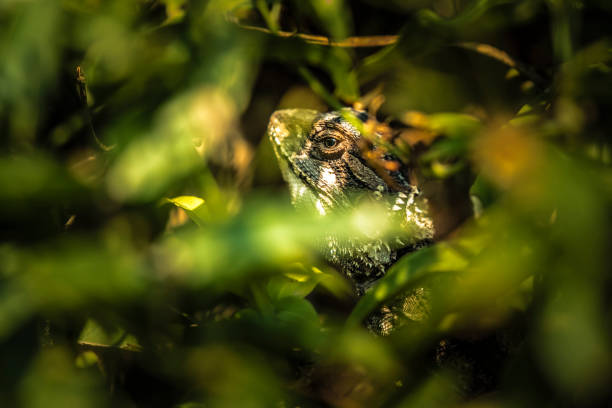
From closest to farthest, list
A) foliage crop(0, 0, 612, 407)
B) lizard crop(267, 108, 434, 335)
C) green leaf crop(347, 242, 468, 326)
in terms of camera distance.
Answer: foliage crop(0, 0, 612, 407)
green leaf crop(347, 242, 468, 326)
lizard crop(267, 108, 434, 335)

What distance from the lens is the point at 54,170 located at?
0.63m

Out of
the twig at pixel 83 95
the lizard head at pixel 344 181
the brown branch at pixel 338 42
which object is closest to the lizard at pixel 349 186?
the lizard head at pixel 344 181

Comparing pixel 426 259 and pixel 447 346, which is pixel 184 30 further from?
pixel 447 346

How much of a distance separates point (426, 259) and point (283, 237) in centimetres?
37

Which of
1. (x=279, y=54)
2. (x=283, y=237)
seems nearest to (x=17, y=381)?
(x=283, y=237)

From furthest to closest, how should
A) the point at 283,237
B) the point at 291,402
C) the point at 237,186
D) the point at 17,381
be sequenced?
1. the point at 237,186
2. the point at 291,402
3. the point at 17,381
4. the point at 283,237

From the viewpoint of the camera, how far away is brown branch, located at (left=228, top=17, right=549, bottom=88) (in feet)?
4.11

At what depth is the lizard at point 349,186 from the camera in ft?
3.86

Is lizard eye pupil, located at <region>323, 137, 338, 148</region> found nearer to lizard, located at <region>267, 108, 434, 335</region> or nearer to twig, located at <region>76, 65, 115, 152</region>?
lizard, located at <region>267, 108, 434, 335</region>

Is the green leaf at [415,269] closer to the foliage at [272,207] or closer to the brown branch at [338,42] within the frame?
the foliage at [272,207]

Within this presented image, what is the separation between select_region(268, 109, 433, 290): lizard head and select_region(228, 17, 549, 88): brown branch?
0.22 meters

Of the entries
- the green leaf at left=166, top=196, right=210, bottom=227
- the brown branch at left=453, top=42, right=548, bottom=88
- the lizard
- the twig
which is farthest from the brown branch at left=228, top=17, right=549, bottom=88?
the green leaf at left=166, top=196, right=210, bottom=227

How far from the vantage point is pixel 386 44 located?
4.41 feet

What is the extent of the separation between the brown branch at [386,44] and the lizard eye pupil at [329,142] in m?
0.30
